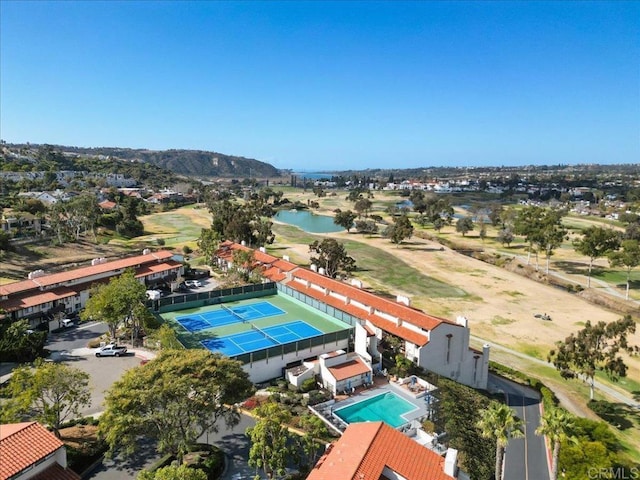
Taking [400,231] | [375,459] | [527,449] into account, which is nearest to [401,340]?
[527,449]

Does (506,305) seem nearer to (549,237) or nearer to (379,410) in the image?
(549,237)

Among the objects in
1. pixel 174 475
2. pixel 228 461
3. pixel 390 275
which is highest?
pixel 174 475

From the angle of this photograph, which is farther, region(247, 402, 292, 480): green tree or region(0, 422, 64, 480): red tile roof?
region(247, 402, 292, 480): green tree

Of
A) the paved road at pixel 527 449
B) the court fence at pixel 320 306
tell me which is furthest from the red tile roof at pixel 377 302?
the paved road at pixel 527 449

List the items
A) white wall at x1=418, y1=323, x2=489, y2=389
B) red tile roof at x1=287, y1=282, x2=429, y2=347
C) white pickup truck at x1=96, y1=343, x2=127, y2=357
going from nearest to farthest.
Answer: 1. white pickup truck at x1=96, y1=343, x2=127, y2=357
2. red tile roof at x1=287, y1=282, x2=429, y2=347
3. white wall at x1=418, y1=323, x2=489, y2=389

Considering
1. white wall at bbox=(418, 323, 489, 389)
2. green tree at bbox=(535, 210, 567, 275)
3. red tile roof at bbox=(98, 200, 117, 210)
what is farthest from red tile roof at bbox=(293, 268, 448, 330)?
red tile roof at bbox=(98, 200, 117, 210)

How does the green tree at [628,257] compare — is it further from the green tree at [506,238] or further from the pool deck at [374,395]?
the pool deck at [374,395]

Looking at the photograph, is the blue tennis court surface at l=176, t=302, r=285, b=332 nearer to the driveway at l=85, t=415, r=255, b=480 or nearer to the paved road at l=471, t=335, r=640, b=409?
the driveway at l=85, t=415, r=255, b=480
